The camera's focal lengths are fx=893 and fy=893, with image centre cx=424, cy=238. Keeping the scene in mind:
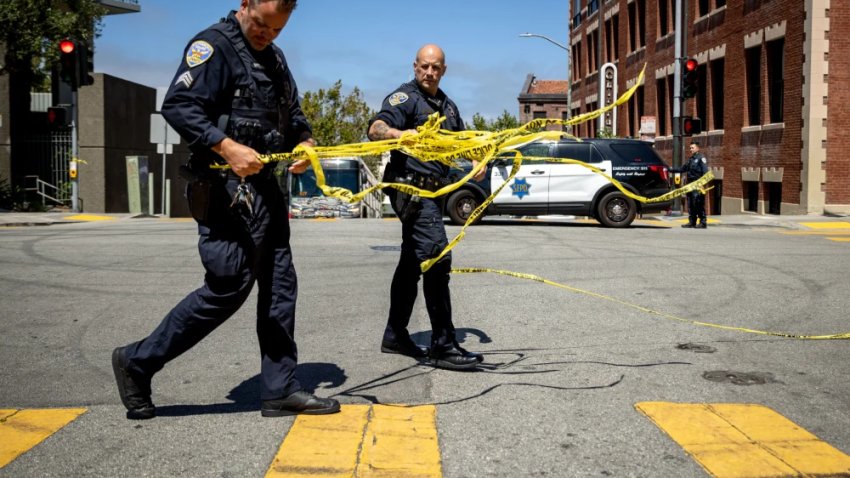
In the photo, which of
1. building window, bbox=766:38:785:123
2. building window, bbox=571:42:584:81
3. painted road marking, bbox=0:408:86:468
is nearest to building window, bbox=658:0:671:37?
building window, bbox=766:38:785:123

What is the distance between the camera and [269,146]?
424cm

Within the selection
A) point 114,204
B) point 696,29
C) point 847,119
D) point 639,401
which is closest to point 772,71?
point 847,119

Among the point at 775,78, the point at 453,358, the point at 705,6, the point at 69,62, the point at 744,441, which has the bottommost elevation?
the point at 744,441

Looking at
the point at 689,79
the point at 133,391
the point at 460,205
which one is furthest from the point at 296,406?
the point at 689,79

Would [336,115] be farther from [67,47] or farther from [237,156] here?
[237,156]

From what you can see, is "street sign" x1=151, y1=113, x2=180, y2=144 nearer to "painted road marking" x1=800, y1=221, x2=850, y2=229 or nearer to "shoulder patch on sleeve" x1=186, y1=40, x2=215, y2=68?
"painted road marking" x1=800, y1=221, x2=850, y2=229

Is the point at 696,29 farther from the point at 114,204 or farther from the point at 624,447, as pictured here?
the point at 624,447

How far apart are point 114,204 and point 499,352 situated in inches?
995

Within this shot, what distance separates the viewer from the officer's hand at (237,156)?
155 inches

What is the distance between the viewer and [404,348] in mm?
5730

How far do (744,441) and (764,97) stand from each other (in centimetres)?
2242

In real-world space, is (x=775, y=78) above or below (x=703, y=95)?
below

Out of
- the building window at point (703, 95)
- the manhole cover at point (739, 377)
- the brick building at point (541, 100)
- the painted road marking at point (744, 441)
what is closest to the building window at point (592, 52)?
the building window at point (703, 95)

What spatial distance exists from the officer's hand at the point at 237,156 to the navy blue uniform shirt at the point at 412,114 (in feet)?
4.95
